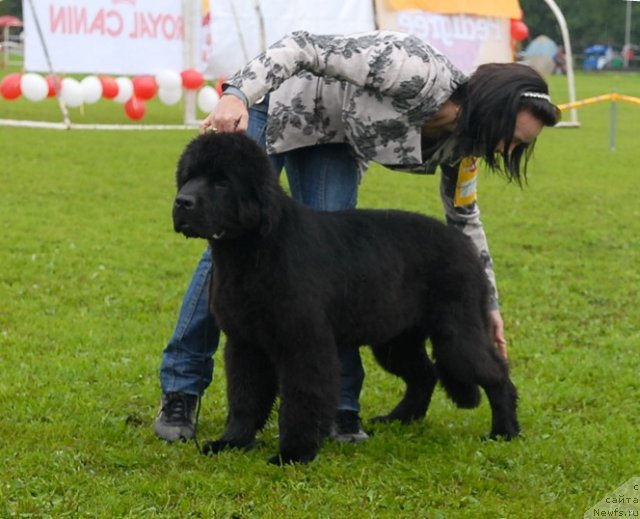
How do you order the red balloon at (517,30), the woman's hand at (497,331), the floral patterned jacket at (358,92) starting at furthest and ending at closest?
1. the red balloon at (517,30)
2. the woman's hand at (497,331)
3. the floral patterned jacket at (358,92)

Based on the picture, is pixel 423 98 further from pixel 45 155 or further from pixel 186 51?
pixel 186 51

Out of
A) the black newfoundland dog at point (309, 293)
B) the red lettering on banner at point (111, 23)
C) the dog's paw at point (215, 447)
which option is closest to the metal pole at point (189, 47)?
the red lettering on banner at point (111, 23)

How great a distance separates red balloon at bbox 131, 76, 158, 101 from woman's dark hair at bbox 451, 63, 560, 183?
1815 centimetres

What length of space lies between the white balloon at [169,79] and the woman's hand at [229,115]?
17.7m

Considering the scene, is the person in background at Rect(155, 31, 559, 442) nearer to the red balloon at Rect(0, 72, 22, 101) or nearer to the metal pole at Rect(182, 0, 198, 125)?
the metal pole at Rect(182, 0, 198, 125)

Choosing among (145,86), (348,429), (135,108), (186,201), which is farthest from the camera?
(135,108)

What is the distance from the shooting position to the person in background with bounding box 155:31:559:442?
4043 mm

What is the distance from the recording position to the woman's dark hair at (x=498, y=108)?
4090 mm

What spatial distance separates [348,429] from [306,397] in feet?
2.00

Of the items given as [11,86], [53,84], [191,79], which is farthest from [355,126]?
[11,86]

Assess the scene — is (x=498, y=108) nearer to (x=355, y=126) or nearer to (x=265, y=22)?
(x=355, y=126)

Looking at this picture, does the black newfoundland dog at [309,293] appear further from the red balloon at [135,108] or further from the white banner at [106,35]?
the red balloon at [135,108]

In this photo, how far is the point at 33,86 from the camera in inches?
826

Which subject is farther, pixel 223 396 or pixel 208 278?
pixel 223 396
